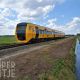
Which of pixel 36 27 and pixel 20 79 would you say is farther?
pixel 36 27

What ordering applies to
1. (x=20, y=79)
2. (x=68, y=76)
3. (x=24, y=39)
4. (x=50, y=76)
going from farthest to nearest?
1. (x=24, y=39)
2. (x=68, y=76)
3. (x=50, y=76)
4. (x=20, y=79)

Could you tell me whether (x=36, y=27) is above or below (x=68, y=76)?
above

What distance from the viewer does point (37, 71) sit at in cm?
1310

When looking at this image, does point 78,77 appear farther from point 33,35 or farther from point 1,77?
point 33,35

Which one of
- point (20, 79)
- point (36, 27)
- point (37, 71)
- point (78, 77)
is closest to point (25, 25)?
point (36, 27)

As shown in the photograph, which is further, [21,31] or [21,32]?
[21,31]

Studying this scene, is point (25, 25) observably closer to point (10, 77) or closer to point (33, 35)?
point (33, 35)

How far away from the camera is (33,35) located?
119 ft

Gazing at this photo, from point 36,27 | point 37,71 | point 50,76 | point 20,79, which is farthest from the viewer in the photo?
point 36,27

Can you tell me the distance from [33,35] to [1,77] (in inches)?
1003

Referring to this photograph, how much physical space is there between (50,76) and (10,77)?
6.94 ft

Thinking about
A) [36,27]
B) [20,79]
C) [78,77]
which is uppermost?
[36,27]

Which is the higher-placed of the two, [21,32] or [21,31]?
[21,31]

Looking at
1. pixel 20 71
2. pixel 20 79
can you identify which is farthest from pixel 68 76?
pixel 20 79
